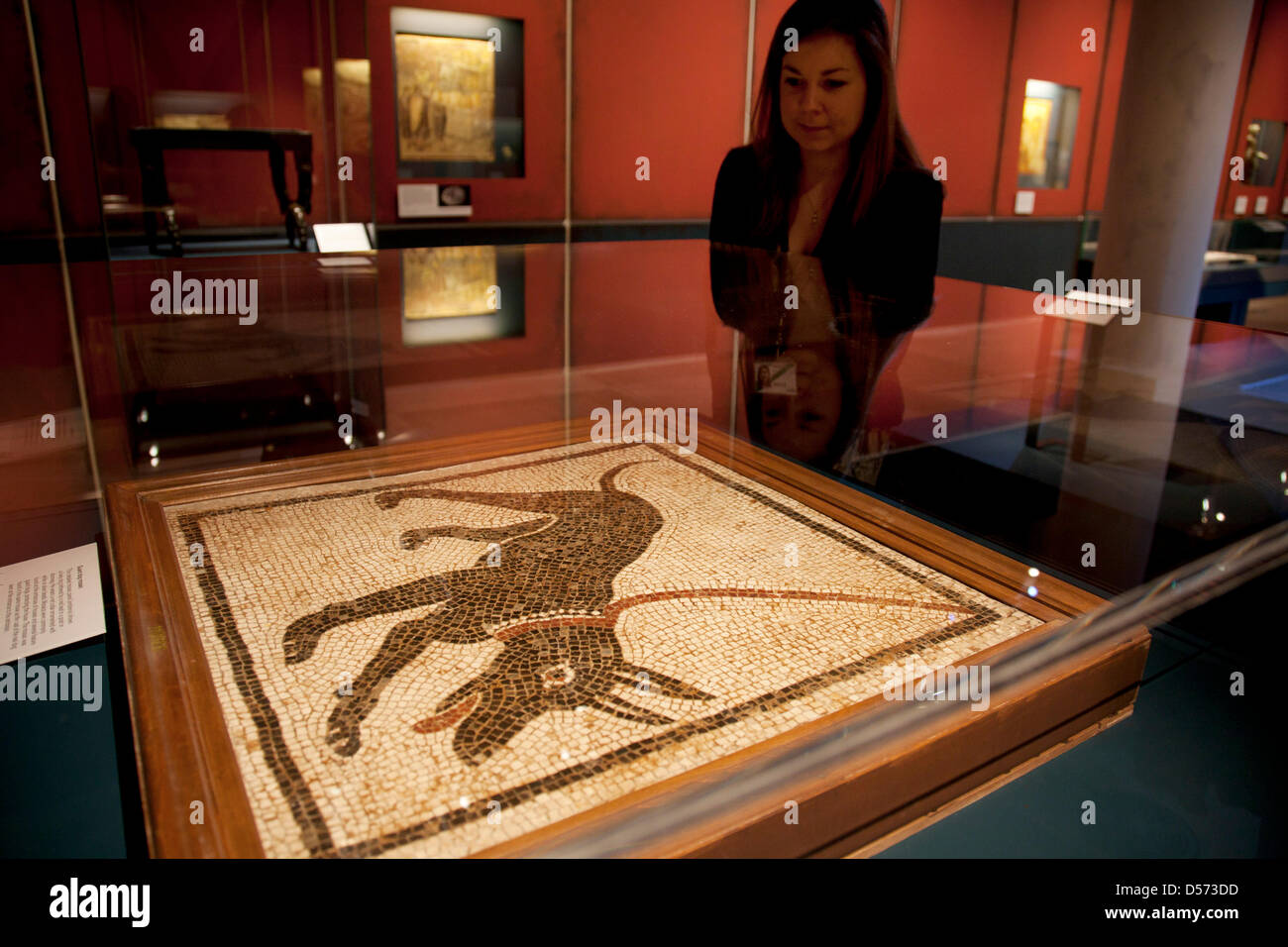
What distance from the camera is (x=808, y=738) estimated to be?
1.74 ft

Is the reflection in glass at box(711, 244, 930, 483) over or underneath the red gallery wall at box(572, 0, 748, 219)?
underneath

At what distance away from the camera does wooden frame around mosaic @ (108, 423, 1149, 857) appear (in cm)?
47

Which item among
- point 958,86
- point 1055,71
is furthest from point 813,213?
point 1055,71

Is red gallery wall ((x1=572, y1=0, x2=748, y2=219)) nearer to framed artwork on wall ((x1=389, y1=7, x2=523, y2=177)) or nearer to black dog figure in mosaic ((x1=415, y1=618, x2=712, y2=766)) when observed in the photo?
framed artwork on wall ((x1=389, y1=7, x2=523, y2=177))

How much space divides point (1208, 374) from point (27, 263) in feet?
7.95

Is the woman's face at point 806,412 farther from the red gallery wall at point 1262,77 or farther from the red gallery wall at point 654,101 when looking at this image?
the red gallery wall at point 1262,77

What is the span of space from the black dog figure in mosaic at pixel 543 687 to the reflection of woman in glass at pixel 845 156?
1.62m

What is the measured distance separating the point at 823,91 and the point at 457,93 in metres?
1.83

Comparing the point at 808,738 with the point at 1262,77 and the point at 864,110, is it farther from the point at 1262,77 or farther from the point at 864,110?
the point at 1262,77

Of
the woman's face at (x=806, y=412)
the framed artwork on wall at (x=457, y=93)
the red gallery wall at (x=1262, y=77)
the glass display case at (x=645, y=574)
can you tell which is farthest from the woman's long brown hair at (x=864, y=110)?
the red gallery wall at (x=1262, y=77)

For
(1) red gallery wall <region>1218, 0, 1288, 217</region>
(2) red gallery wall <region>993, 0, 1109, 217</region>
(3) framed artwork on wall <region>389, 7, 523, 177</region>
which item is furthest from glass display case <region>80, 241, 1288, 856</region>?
(1) red gallery wall <region>1218, 0, 1288, 217</region>

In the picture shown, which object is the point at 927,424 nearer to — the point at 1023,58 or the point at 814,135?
the point at 814,135

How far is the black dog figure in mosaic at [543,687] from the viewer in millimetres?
543

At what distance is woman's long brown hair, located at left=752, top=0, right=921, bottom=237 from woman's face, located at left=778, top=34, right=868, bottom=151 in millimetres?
17
